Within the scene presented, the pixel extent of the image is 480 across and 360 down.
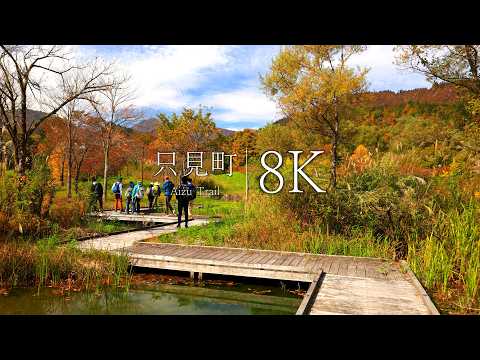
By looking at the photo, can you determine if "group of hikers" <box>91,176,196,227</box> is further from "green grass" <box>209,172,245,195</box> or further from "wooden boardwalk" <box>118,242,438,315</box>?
"green grass" <box>209,172,245,195</box>

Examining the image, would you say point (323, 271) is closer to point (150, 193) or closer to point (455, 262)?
point (455, 262)

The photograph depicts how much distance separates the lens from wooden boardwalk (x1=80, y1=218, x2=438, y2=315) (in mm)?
3982

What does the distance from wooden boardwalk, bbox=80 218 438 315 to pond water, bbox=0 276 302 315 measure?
37 centimetres

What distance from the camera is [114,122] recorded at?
701 inches

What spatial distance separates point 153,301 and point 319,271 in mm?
2295

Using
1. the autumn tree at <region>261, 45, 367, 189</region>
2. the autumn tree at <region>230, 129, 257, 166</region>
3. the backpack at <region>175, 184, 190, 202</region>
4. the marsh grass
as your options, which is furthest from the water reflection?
the autumn tree at <region>230, 129, 257, 166</region>

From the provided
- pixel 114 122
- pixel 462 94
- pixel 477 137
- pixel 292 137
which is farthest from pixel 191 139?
pixel 477 137

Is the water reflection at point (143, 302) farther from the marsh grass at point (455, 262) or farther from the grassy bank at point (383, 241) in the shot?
the marsh grass at point (455, 262)

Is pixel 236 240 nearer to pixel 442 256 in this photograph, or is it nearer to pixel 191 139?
pixel 442 256

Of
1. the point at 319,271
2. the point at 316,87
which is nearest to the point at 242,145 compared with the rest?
the point at 316,87

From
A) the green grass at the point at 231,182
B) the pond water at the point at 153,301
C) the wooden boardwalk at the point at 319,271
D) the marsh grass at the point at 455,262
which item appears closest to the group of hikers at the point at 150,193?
the wooden boardwalk at the point at 319,271

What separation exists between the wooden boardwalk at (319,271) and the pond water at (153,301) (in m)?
0.37
